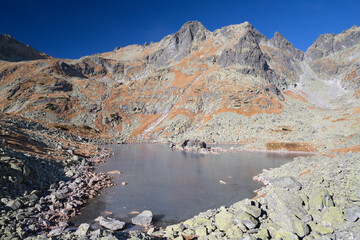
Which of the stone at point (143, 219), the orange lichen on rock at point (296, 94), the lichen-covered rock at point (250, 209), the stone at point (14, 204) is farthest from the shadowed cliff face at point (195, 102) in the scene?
the stone at point (14, 204)

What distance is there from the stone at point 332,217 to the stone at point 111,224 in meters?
15.2

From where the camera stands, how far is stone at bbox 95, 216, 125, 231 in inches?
659

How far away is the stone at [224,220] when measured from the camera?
15.1 meters

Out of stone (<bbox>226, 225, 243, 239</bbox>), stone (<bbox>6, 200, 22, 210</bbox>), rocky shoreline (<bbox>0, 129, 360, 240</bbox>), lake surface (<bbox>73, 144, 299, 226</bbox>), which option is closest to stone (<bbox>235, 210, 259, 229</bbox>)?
rocky shoreline (<bbox>0, 129, 360, 240</bbox>)

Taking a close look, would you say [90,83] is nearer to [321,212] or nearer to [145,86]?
[145,86]

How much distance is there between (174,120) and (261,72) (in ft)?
325

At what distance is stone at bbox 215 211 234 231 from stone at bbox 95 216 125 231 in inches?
308

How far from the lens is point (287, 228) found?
46.8ft

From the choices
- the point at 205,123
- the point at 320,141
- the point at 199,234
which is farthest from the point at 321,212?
the point at 205,123

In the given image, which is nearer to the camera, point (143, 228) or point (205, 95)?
point (143, 228)

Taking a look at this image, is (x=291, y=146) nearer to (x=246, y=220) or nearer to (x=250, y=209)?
(x=250, y=209)

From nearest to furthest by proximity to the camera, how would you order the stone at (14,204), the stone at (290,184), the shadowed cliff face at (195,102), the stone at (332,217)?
the stone at (332,217) → the stone at (14,204) → the stone at (290,184) → the shadowed cliff face at (195,102)

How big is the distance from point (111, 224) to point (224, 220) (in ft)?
30.4

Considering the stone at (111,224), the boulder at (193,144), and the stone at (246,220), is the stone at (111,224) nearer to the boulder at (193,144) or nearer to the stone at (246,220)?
the stone at (246,220)
